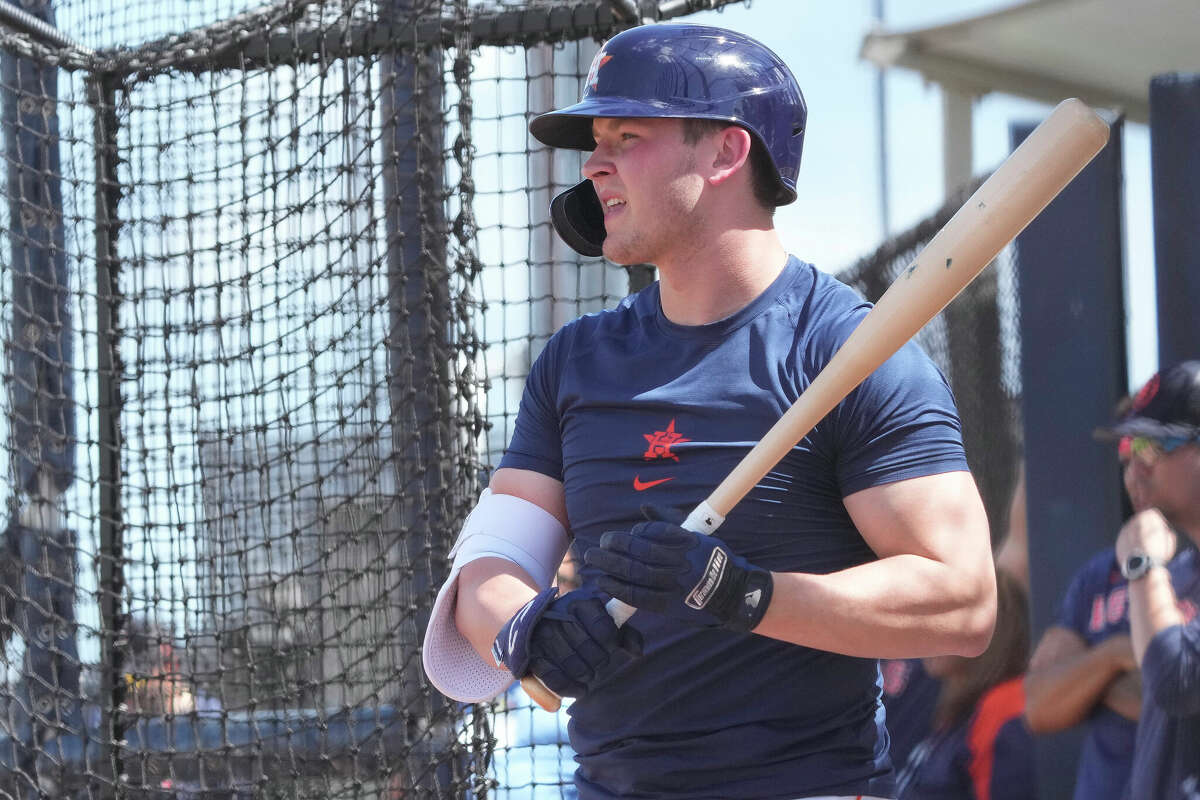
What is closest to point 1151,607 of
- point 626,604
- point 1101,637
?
point 1101,637

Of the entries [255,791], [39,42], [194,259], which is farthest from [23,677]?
[39,42]

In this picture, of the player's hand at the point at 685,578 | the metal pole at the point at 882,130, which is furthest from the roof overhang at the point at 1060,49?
the player's hand at the point at 685,578

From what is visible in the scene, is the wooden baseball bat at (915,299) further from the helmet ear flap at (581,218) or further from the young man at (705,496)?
the helmet ear flap at (581,218)

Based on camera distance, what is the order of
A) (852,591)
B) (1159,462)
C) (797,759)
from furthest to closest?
1. (1159,462)
2. (797,759)
3. (852,591)

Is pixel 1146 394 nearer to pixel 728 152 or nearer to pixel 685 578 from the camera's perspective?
pixel 728 152

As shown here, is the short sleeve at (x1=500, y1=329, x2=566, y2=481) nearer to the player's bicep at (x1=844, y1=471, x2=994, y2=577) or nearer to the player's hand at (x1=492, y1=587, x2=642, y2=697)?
the player's hand at (x1=492, y1=587, x2=642, y2=697)

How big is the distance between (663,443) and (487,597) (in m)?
0.38

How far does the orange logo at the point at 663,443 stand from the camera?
2021 millimetres

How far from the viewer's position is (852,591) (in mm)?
1798

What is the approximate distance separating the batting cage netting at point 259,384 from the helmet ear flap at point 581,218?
3.70 ft

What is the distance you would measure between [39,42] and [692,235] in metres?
3.08

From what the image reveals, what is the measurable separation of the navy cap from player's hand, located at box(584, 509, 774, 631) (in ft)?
7.03

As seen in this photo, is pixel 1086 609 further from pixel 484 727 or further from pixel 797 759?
pixel 797 759

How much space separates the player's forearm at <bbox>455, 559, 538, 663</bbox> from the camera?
82.3 inches
